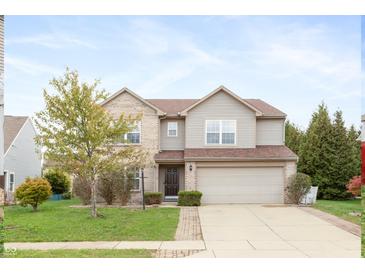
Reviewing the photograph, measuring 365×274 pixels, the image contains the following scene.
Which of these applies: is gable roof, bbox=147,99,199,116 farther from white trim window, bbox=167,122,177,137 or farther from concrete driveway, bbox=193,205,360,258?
concrete driveway, bbox=193,205,360,258

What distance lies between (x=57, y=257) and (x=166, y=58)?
5.97 m

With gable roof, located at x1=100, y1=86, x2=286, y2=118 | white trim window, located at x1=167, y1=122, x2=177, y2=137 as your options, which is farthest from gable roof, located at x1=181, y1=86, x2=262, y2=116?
white trim window, located at x1=167, y1=122, x2=177, y2=137

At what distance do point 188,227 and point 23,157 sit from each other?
11.4 meters

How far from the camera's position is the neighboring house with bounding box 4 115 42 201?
62.5ft

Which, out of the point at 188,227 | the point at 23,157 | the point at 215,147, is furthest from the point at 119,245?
the point at 23,157

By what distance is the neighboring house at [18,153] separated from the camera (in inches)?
750

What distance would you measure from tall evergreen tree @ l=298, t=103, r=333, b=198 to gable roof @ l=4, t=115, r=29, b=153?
1253cm

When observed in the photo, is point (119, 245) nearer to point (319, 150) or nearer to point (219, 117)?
point (219, 117)

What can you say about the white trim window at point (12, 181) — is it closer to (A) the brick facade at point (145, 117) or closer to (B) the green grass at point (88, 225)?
(B) the green grass at point (88, 225)

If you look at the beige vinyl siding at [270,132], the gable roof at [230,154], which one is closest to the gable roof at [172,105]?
the gable roof at [230,154]

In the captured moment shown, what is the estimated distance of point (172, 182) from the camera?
19922 mm

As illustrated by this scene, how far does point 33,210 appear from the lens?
15.6 meters
